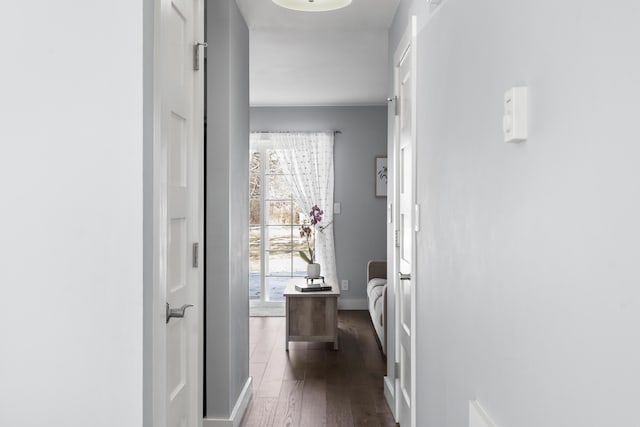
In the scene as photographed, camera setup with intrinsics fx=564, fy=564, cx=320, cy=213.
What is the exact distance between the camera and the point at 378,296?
18.7 ft

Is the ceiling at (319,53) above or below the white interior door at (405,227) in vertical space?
above

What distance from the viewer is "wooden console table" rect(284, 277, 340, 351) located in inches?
206

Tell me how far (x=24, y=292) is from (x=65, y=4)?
873 millimetres

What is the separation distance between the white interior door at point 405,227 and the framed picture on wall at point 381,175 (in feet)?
12.1

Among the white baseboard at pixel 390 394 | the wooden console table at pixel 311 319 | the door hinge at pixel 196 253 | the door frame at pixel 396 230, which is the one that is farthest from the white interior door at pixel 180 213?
the wooden console table at pixel 311 319

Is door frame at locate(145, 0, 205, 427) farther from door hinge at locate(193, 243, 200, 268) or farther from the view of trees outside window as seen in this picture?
the view of trees outside window

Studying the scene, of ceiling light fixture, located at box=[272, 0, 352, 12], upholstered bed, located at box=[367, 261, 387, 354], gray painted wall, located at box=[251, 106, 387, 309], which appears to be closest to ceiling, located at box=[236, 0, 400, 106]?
ceiling light fixture, located at box=[272, 0, 352, 12]

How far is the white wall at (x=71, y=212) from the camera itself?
1.68 metres

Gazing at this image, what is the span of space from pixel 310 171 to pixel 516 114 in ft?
19.9

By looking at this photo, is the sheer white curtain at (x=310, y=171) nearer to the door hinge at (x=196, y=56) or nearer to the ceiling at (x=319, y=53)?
the ceiling at (x=319, y=53)

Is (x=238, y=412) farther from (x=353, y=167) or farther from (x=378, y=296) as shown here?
(x=353, y=167)

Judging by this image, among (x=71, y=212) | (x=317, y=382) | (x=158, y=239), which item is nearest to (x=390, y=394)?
(x=317, y=382)

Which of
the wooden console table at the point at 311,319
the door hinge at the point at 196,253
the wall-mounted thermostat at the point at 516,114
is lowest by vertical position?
the wooden console table at the point at 311,319

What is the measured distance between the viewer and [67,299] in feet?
5.57
